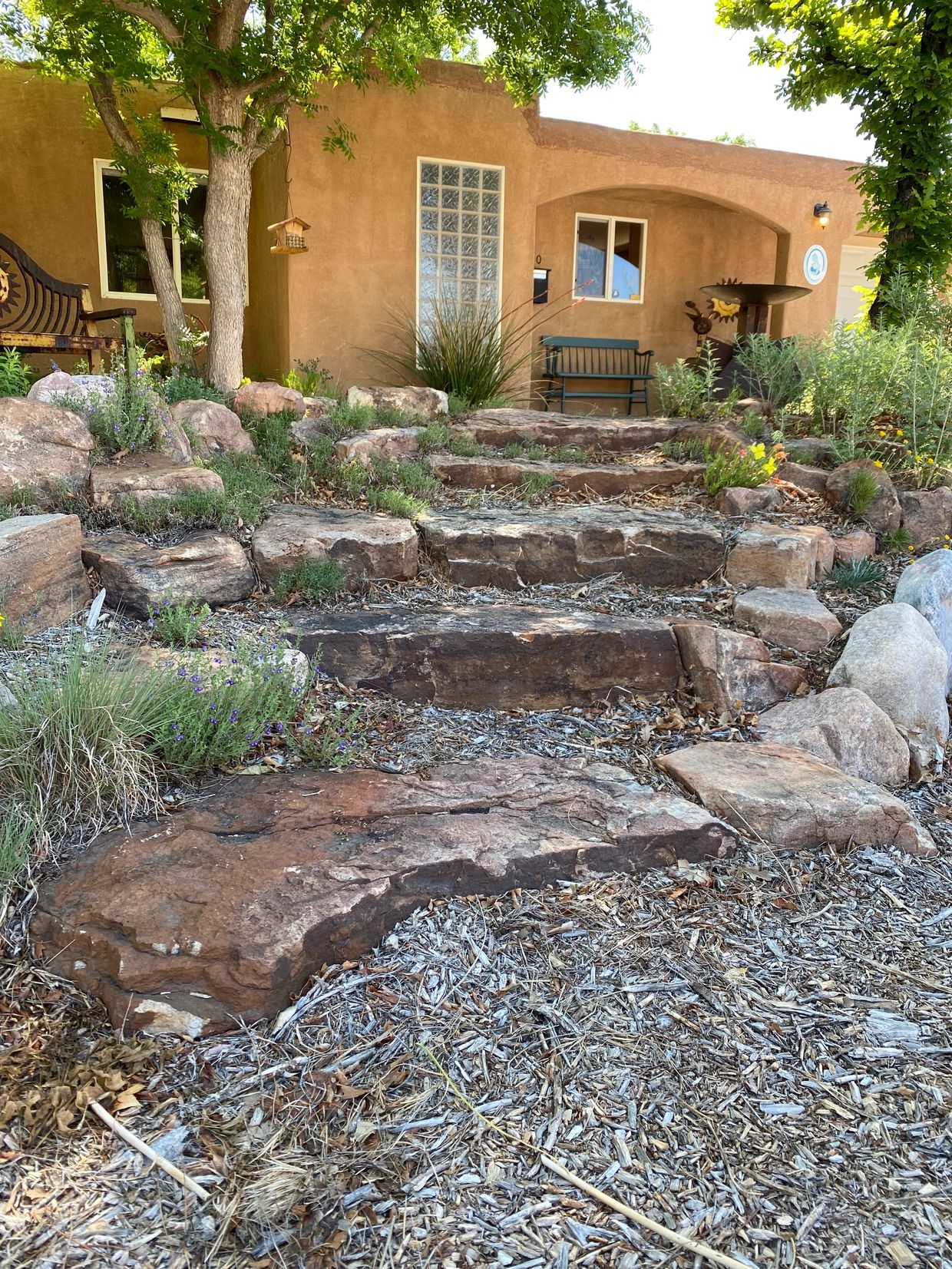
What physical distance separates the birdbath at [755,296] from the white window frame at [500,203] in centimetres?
185

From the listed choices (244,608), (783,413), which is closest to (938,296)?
(783,413)

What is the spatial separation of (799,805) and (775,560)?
5.71 feet

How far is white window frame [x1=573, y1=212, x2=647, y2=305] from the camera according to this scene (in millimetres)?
10133

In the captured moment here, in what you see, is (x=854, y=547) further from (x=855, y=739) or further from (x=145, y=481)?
(x=145, y=481)

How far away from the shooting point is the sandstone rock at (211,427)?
4.36 metres

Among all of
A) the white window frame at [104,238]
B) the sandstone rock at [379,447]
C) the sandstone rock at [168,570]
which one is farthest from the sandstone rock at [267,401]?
the white window frame at [104,238]

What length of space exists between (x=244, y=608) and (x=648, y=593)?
5.56ft

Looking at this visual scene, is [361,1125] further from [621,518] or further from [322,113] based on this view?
[322,113]

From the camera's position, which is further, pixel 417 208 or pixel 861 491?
pixel 417 208

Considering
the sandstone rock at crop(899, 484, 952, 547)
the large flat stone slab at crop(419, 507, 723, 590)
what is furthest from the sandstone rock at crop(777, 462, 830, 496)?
the large flat stone slab at crop(419, 507, 723, 590)

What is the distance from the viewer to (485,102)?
765cm

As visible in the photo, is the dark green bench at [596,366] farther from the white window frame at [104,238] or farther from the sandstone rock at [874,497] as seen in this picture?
the sandstone rock at [874,497]

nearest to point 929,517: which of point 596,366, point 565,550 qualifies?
point 565,550

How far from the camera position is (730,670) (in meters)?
3.19
